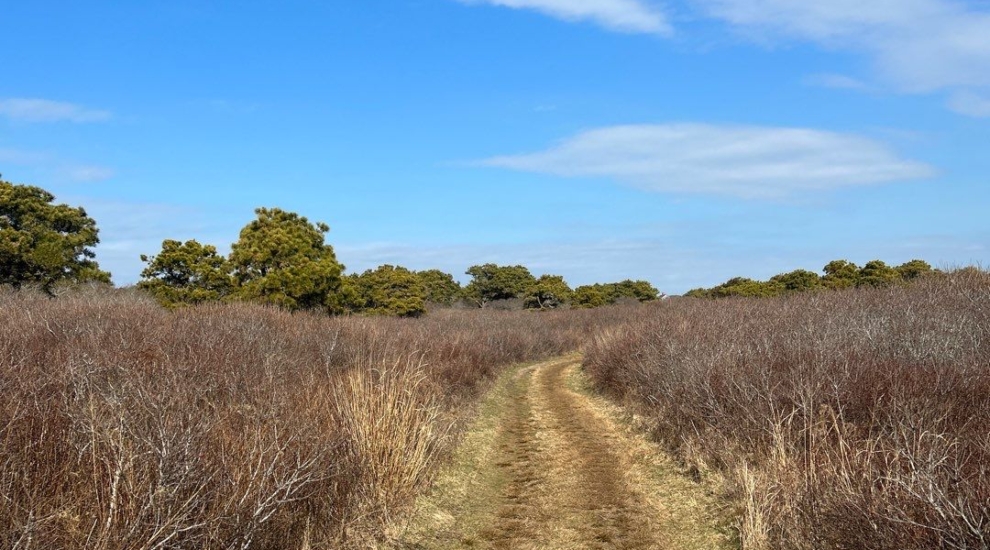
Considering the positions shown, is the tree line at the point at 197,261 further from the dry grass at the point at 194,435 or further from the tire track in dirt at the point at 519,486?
the tire track in dirt at the point at 519,486

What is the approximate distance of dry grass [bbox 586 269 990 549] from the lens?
4707mm

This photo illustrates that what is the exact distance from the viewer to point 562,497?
29.7 ft

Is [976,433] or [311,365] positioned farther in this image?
[311,365]

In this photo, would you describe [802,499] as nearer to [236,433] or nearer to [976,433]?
[976,433]

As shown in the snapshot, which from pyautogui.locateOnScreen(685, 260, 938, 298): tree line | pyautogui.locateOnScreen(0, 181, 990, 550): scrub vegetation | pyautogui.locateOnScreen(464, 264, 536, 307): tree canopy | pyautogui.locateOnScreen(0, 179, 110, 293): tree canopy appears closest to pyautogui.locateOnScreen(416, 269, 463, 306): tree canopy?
pyautogui.locateOnScreen(464, 264, 536, 307): tree canopy

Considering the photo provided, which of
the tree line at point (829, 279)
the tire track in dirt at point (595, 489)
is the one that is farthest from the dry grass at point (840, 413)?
the tree line at point (829, 279)

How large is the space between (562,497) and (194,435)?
5.66m

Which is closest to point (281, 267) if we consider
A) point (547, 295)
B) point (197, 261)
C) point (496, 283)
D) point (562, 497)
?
point (197, 261)

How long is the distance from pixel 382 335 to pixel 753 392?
429 inches

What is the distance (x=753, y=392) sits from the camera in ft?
31.0

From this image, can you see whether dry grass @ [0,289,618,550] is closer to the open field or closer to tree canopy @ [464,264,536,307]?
the open field

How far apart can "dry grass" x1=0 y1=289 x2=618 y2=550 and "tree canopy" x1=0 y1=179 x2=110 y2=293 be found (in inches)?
485

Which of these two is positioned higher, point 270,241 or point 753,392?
point 270,241

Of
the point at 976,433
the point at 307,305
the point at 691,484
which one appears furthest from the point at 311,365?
the point at 307,305
